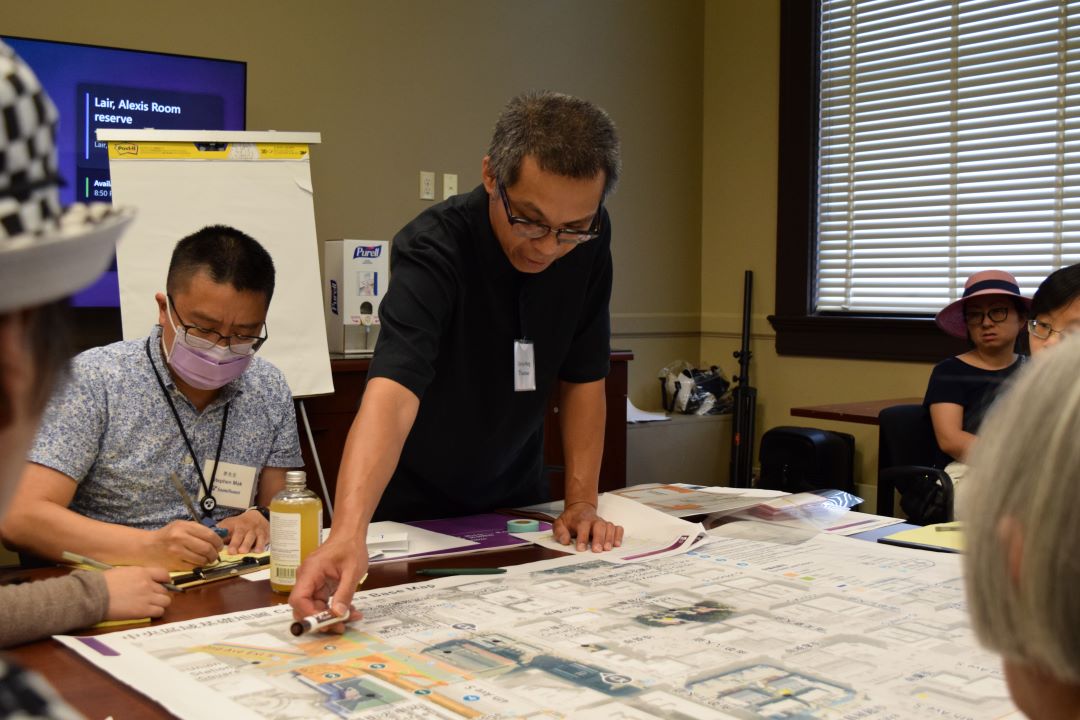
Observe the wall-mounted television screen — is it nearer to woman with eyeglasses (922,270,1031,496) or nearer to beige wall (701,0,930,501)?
woman with eyeglasses (922,270,1031,496)

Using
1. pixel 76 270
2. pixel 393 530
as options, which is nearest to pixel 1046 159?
pixel 393 530

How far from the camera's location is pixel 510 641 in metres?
1.24

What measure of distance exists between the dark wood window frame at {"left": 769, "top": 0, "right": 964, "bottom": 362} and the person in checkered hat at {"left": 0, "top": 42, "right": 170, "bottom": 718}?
465 centimetres

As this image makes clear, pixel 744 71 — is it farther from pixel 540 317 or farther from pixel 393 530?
pixel 393 530

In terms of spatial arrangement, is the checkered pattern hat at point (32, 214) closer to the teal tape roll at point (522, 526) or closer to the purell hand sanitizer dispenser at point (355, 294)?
the teal tape roll at point (522, 526)

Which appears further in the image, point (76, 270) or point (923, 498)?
→ point (923, 498)

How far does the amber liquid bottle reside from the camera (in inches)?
56.2

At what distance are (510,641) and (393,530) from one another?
2.06 feet

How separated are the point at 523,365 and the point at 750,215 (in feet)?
11.5

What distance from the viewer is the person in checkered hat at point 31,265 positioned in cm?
42

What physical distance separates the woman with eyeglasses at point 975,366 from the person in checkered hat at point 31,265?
118 inches

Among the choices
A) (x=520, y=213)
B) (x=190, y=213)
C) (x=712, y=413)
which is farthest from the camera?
(x=712, y=413)

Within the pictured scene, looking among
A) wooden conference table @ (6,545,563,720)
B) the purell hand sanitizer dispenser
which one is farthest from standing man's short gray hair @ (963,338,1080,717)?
the purell hand sanitizer dispenser

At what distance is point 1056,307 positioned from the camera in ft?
8.83
